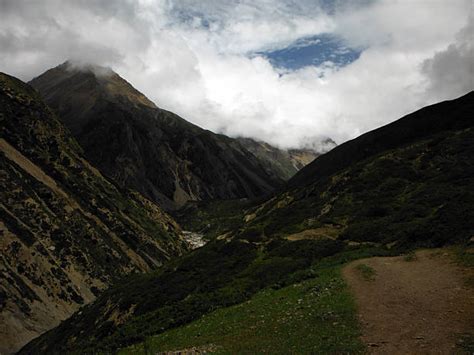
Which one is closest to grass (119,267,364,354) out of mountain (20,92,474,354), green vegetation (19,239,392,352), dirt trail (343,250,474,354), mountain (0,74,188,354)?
mountain (20,92,474,354)

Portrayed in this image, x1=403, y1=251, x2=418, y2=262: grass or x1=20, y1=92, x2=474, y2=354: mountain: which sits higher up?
x1=20, y1=92, x2=474, y2=354: mountain

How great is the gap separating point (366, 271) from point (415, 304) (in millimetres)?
5737

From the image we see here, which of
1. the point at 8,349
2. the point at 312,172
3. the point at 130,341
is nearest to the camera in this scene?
the point at 130,341

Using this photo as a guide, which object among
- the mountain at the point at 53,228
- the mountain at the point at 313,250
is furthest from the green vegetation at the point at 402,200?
the mountain at the point at 53,228

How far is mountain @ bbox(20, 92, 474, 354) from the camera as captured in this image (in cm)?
2556

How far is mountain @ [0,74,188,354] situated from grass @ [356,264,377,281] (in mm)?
50589

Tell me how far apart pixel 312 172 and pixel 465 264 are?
9047 centimetres

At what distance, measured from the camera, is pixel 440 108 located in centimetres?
7794

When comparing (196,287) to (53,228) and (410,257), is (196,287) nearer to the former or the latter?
(410,257)

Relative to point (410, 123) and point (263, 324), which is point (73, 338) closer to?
point (263, 324)

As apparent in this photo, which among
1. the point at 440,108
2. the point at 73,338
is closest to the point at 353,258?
the point at 73,338

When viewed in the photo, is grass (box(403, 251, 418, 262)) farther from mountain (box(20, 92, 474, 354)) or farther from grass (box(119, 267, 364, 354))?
grass (box(119, 267, 364, 354))

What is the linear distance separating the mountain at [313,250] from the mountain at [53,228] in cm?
1899

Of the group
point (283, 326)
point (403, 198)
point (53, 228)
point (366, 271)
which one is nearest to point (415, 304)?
point (366, 271)
